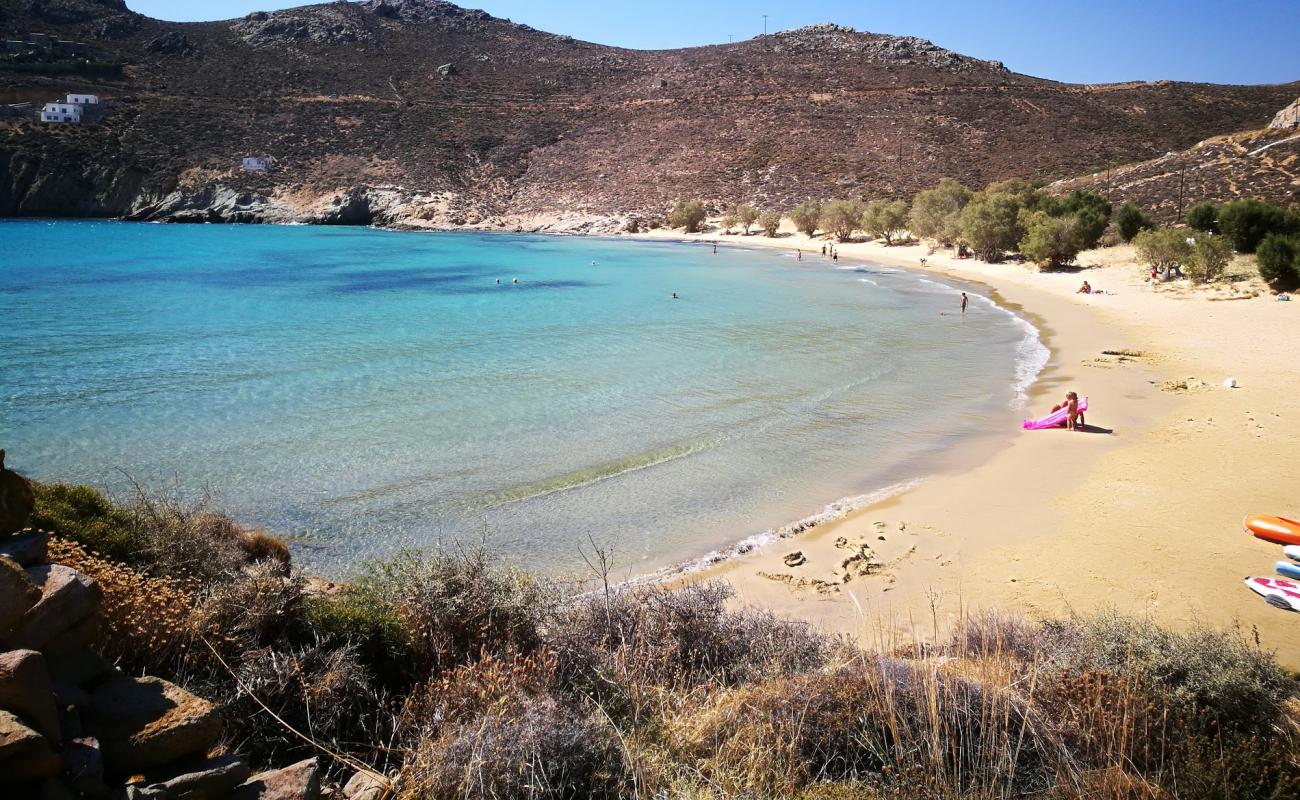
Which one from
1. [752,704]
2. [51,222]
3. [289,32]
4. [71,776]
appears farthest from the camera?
[289,32]

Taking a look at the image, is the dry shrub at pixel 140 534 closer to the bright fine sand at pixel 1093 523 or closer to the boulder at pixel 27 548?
the boulder at pixel 27 548

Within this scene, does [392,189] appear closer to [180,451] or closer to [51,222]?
[51,222]

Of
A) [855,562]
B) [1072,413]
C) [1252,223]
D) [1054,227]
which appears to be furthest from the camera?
[1054,227]

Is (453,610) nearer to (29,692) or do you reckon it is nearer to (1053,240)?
(29,692)

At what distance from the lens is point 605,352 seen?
20.8 meters

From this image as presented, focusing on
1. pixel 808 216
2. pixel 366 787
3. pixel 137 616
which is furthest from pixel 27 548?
pixel 808 216

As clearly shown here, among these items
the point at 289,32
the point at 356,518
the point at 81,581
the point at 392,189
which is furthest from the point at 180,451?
the point at 289,32

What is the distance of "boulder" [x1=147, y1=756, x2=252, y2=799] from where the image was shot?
269cm

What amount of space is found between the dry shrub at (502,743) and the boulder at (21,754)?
1.39m

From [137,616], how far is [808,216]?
195ft

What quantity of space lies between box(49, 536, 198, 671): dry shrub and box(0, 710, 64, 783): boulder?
1422mm

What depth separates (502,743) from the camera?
337 centimetres

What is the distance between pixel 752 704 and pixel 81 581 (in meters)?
3.24

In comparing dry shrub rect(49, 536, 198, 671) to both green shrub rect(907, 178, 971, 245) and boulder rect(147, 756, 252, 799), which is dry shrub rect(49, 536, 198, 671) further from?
green shrub rect(907, 178, 971, 245)
